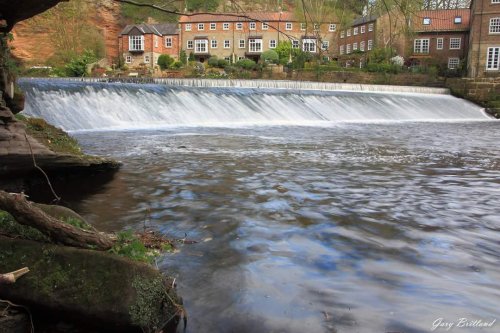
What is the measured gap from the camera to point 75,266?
135 inches

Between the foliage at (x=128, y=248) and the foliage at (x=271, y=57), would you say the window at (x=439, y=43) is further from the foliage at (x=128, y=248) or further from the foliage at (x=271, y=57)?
the foliage at (x=128, y=248)

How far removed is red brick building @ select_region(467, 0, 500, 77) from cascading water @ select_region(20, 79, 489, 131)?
1502 cm

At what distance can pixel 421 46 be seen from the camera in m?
56.2

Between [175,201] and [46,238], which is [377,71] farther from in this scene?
[46,238]

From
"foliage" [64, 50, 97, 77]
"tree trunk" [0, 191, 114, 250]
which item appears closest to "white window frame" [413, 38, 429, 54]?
"foliage" [64, 50, 97, 77]

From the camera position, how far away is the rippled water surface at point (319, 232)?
378 cm

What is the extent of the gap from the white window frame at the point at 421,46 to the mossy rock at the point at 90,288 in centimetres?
5809

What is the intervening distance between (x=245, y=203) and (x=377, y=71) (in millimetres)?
43390

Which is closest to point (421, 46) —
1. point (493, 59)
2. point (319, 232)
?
point (493, 59)

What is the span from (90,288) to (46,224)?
67cm

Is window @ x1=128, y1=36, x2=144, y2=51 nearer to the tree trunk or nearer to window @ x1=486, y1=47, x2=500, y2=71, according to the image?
window @ x1=486, y1=47, x2=500, y2=71

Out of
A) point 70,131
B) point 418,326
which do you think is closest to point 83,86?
point 70,131

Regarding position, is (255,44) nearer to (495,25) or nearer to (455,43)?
(455,43)

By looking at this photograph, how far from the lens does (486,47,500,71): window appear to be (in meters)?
45.0
